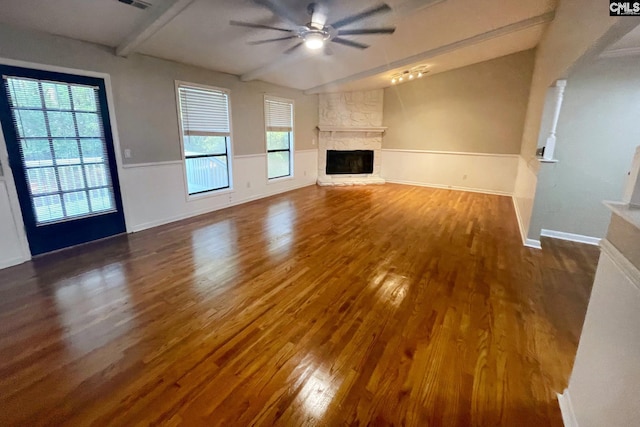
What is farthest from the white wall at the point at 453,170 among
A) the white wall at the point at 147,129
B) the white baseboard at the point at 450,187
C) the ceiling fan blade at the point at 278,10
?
the ceiling fan blade at the point at 278,10

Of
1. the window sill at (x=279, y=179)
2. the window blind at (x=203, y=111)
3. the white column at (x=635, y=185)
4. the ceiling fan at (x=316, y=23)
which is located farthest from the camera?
the window sill at (x=279, y=179)

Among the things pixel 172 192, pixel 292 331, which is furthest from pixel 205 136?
pixel 292 331

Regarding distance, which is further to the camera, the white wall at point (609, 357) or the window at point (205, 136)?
the window at point (205, 136)

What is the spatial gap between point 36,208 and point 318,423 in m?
3.80

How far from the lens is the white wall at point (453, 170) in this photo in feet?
21.6

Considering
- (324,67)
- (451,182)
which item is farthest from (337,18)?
(451,182)

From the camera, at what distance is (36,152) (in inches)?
122

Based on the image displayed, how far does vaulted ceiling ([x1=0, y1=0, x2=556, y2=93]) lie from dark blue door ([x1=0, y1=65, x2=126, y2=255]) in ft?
1.89

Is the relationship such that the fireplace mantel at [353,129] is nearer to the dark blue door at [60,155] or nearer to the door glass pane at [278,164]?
the door glass pane at [278,164]

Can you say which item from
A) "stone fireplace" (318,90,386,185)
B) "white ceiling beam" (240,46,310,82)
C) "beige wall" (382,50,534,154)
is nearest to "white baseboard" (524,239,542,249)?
"beige wall" (382,50,534,154)

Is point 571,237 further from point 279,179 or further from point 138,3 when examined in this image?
point 138,3

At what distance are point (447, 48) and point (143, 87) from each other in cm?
487

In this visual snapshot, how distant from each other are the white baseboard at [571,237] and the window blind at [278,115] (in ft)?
16.9

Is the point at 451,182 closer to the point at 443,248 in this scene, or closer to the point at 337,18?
the point at 443,248
